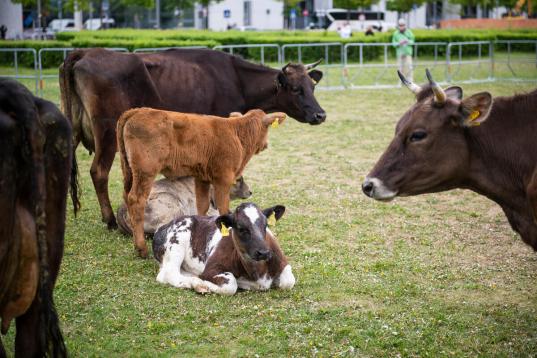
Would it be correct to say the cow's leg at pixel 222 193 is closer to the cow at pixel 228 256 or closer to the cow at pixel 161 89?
the cow at pixel 228 256

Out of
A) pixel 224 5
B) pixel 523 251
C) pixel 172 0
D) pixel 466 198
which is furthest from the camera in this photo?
pixel 224 5

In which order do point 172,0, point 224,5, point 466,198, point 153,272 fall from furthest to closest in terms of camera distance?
point 224,5
point 172,0
point 466,198
point 153,272

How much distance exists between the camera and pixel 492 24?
56781 mm

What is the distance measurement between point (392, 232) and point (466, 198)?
2.30m

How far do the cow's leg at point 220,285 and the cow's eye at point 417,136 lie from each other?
225 centimetres

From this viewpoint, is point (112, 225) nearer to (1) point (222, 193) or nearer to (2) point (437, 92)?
(1) point (222, 193)

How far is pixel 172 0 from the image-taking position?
5784 cm

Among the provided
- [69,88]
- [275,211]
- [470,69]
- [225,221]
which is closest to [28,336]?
[225,221]

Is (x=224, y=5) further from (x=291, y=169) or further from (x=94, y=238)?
(x=94, y=238)

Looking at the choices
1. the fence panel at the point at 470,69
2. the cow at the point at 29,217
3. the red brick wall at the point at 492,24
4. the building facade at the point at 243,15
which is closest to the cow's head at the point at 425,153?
the cow at the point at 29,217

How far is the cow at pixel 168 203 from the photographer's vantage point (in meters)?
8.80

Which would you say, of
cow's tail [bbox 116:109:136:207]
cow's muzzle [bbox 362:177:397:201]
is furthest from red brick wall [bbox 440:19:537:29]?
cow's muzzle [bbox 362:177:397:201]

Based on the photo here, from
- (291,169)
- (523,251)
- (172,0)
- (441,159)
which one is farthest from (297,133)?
(172,0)

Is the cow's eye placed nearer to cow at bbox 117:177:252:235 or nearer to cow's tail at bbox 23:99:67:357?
cow's tail at bbox 23:99:67:357
